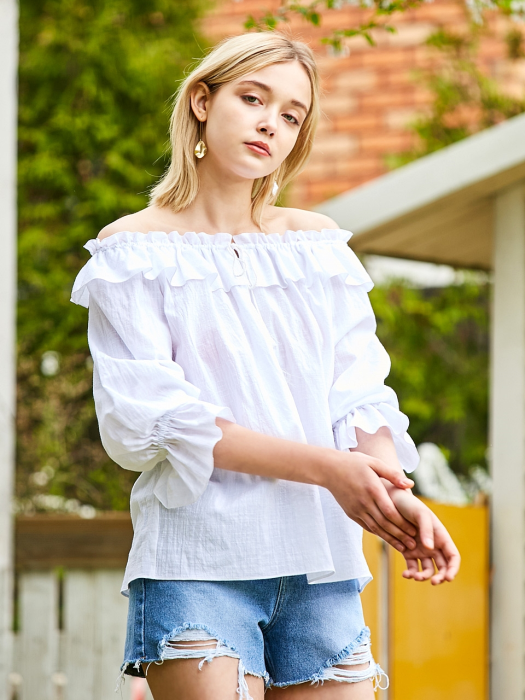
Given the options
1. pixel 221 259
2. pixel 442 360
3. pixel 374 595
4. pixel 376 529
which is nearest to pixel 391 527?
pixel 376 529

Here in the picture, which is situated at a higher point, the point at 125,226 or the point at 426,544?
the point at 125,226

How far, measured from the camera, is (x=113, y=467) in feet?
18.9

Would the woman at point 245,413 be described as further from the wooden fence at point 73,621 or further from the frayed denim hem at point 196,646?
the wooden fence at point 73,621

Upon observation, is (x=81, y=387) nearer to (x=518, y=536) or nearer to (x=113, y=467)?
(x=113, y=467)

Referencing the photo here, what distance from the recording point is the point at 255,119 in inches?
63.2

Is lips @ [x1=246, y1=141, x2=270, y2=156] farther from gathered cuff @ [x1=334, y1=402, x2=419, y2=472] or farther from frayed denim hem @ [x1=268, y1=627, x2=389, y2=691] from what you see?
frayed denim hem @ [x1=268, y1=627, x2=389, y2=691]

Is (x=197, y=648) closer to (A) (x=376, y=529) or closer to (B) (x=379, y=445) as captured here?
(A) (x=376, y=529)

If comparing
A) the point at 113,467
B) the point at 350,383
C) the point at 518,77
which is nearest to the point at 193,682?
the point at 350,383

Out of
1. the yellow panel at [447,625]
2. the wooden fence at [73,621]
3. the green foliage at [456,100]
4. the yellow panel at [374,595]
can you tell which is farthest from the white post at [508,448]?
the green foliage at [456,100]

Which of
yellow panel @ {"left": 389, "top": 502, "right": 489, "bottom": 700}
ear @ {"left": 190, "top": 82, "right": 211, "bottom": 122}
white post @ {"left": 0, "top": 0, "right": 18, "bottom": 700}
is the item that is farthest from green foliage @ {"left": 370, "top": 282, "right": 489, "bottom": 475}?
ear @ {"left": 190, "top": 82, "right": 211, "bottom": 122}

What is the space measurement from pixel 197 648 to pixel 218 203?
2.32 feet

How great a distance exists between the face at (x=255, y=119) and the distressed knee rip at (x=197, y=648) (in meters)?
0.71

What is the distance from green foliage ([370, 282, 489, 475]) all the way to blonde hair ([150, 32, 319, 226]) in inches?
172

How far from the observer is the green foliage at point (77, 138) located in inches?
239
